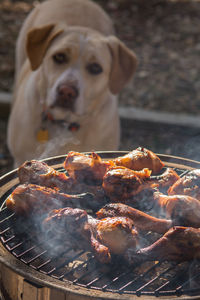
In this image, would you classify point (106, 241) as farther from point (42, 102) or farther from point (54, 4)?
point (54, 4)

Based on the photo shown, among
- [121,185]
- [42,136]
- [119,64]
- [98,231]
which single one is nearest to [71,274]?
[98,231]

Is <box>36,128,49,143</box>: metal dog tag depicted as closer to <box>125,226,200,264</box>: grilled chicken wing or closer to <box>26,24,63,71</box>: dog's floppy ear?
<box>26,24,63,71</box>: dog's floppy ear

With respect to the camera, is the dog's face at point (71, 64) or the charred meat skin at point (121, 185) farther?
the dog's face at point (71, 64)

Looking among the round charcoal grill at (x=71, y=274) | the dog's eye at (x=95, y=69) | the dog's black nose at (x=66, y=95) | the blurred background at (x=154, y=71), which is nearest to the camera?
the round charcoal grill at (x=71, y=274)

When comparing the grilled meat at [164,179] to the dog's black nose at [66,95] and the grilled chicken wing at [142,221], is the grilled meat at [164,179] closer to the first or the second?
the grilled chicken wing at [142,221]

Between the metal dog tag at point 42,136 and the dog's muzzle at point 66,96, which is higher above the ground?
the dog's muzzle at point 66,96

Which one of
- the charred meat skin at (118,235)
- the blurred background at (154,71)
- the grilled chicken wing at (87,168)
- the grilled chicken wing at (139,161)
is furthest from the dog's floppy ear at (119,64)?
the charred meat skin at (118,235)

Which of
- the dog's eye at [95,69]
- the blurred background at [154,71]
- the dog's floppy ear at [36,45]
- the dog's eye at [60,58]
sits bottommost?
the blurred background at [154,71]

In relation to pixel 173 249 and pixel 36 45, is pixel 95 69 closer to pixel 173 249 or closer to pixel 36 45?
pixel 36 45
